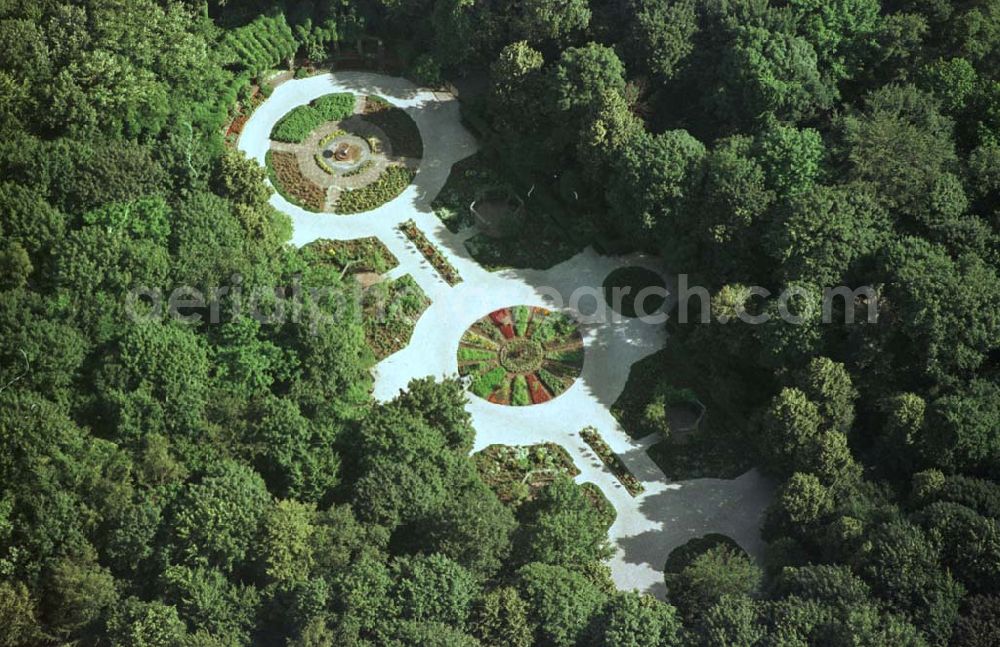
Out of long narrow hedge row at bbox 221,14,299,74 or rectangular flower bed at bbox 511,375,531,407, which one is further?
long narrow hedge row at bbox 221,14,299,74

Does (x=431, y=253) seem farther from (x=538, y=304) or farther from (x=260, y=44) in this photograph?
(x=260, y=44)

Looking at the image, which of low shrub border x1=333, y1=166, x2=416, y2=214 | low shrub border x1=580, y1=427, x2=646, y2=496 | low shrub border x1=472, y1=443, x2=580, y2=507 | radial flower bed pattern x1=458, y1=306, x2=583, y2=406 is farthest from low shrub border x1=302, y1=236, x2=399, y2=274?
low shrub border x1=580, y1=427, x2=646, y2=496

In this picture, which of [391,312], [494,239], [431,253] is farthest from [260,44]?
[391,312]

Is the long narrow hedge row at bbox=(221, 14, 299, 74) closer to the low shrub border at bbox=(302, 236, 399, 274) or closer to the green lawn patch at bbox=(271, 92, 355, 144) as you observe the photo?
the green lawn patch at bbox=(271, 92, 355, 144)

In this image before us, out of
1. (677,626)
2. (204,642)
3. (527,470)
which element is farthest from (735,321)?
(204,642)

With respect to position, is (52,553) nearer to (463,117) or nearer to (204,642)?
(204,642)

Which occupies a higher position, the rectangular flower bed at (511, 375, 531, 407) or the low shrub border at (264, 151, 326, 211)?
the low shrub border at (264, 151, 326, 211)

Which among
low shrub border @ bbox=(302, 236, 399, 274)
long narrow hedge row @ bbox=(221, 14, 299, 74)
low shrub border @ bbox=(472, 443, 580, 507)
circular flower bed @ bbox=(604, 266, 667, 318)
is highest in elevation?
long narrow hedge row @ bbox=(221, 14, 299, 74)
